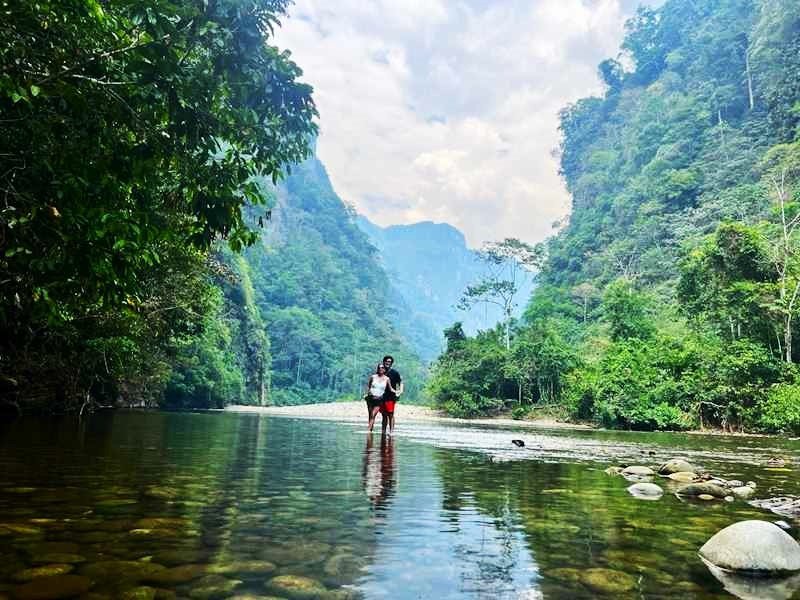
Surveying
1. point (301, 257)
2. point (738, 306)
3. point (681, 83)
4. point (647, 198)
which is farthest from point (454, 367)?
point (301, 257)

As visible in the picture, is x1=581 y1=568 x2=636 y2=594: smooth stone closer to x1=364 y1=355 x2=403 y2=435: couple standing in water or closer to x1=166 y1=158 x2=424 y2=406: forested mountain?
x1=364 y1=355 x2=403 y2=435: couple standing in water

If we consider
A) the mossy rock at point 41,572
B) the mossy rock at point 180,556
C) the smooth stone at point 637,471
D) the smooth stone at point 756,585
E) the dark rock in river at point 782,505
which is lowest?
the smooth stone at point 756,585

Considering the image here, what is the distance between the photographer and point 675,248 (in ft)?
194

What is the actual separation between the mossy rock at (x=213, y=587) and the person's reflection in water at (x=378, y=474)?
90.2 inches

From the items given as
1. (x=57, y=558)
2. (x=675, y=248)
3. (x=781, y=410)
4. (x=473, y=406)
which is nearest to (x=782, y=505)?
(x=57, y=558)

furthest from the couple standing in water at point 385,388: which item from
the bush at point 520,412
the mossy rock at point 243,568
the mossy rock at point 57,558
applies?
the bush at point 520,412

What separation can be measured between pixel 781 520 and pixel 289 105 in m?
11.1

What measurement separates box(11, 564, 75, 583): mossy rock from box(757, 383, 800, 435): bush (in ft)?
93.6

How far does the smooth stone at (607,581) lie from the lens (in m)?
2.97

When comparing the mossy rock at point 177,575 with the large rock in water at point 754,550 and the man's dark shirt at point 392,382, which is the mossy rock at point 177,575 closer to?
the large rock in water at point 754,550

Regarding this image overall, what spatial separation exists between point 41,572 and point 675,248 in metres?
64.2

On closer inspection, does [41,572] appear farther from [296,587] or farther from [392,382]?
[392,382]

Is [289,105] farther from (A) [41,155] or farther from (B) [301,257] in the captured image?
(B) [301,257]

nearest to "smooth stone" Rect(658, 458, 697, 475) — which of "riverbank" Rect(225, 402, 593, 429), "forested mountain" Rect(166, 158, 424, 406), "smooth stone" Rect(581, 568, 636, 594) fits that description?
"smooth stone" Rect(581, 568, 636, 594)
